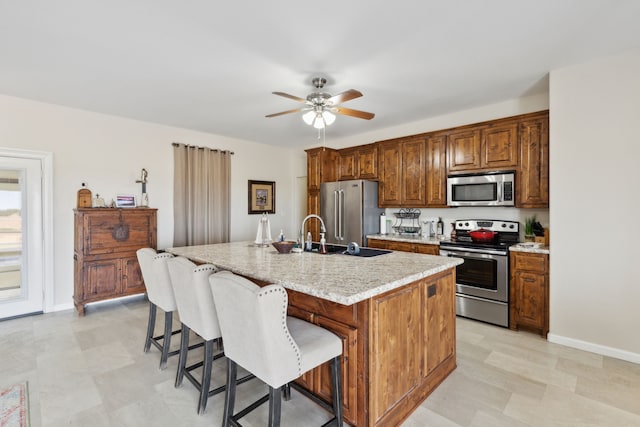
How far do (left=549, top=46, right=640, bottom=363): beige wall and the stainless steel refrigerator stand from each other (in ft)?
7.78

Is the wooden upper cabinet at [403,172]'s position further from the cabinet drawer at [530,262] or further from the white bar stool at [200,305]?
the white bar stool at [200,305]

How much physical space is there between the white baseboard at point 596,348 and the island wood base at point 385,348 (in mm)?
1567

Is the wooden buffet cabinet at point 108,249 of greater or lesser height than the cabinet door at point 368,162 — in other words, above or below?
below

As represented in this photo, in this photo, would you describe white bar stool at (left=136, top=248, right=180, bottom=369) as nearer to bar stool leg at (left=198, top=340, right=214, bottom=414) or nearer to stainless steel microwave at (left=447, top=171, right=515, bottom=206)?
bar stool leg at (left=198, top=340, right=214, bottom=414)

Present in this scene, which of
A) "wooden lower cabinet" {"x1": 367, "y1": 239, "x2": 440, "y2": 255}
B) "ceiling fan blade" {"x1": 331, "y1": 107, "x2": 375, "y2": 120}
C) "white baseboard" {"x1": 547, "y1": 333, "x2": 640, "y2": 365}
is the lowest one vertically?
"white baseboard" {"x1": 547, "y1": 333, "x2": 640, "y2": 365}

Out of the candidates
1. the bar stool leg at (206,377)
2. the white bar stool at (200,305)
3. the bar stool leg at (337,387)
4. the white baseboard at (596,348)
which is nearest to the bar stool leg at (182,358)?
the white bar stool at (200,305)

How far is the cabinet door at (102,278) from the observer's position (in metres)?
3.87

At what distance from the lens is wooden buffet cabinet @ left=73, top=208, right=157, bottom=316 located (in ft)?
12.6

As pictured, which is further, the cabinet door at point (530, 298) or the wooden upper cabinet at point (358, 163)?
the wooden upper cabinet at point (358, 163)

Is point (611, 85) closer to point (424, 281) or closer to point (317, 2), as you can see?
point (424, 281)

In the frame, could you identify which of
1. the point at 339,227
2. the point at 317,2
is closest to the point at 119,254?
the point at 339,227

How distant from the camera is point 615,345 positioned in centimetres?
278

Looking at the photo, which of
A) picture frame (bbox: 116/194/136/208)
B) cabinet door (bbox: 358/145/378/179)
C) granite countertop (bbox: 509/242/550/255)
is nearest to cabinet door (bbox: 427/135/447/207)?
cabinet door (bbox: 358/145/378/179)

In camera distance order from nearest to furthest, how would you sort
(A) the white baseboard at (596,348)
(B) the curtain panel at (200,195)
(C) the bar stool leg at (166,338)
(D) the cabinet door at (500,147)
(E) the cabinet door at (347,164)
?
(C) the bar stool leg at (166,338), (A) the white baseboard at (596,348), (D) the cabinet door at (500,147), (B) the curtain panel at (200,195), (E) the cabinet door at (347,164)
